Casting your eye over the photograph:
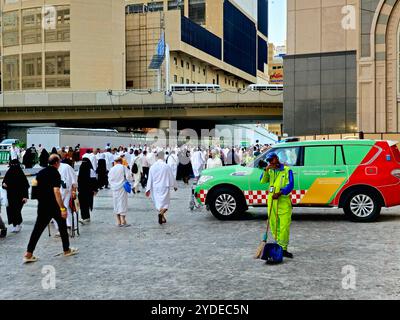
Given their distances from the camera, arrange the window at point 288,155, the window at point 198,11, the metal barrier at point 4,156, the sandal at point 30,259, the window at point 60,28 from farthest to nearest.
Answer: the window at point 198,11
the window at point 60,28
the metal barrier at point 4,156
the window at point 288,155
the sandal at point 30,259

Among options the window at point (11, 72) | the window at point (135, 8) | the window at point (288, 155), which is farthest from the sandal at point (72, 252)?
the window at point (135, 8)

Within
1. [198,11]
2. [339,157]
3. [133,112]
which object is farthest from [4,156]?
[198,11]

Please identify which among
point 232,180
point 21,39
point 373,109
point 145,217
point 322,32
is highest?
point 21,39

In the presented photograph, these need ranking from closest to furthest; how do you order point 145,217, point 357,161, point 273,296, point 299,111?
1. point 273,296
2. point 357,161
3. point 145,217
4. point 299,111

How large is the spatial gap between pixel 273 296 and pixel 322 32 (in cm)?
Answer: 3443

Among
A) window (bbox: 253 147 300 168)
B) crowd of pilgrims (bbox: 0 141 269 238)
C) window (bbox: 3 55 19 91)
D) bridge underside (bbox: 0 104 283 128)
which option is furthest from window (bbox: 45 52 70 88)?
window (bbox: 253 147 300 168)

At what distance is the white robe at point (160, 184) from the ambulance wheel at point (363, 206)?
4.25 metres

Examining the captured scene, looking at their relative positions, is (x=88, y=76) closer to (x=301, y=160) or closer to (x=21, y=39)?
(x=21, y=39)

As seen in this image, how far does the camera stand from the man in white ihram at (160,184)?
12769mm

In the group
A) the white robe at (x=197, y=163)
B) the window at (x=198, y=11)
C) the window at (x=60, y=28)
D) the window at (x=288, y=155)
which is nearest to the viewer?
the window at (x=288, y=155)

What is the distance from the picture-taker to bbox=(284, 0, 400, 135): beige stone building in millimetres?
35750

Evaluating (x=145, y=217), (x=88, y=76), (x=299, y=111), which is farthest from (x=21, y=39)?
(x=145, y=217)

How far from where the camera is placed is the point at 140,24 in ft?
334

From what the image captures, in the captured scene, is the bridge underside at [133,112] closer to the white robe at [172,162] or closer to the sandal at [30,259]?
the white robe at [172,162]
